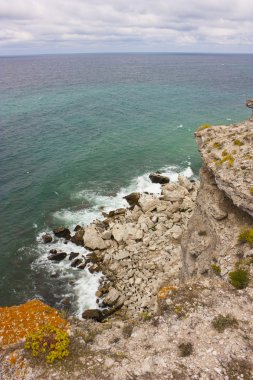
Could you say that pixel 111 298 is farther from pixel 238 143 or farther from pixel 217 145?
pixel 238 143

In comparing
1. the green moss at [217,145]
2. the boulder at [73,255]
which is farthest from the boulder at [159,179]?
the green moss at [217,145]

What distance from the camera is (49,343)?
1581 centimetres

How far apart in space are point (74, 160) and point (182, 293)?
56665 mm

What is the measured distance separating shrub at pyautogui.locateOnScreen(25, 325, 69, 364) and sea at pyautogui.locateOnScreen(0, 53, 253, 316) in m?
20.6

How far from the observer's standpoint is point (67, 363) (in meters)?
15.0

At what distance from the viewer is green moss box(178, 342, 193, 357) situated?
14.9 meters

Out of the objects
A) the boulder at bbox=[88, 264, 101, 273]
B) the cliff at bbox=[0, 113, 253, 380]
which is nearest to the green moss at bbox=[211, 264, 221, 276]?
the cliff at bbox=[0, 113, 253, 380]

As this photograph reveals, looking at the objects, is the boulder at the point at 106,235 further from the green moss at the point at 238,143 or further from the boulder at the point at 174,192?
the green moss at the point at 238,143

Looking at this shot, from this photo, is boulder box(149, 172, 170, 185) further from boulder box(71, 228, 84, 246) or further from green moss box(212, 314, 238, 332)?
green moss box(212, 314, 238, 332)

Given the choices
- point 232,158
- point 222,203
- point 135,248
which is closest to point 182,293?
point 222,203

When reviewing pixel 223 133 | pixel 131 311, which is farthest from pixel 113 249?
pixel 223 133

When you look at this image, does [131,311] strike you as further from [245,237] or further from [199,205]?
[245,237]

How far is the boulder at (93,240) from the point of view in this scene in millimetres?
43594

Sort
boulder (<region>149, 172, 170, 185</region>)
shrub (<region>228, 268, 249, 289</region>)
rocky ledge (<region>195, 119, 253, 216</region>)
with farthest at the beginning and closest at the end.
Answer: boulder (<region>149, 172, 170, 185</region>)
rocky ledge (<region>195, 119, 253, 216</region>)
shrub (<region>228, 268, 249, 289</region>)
